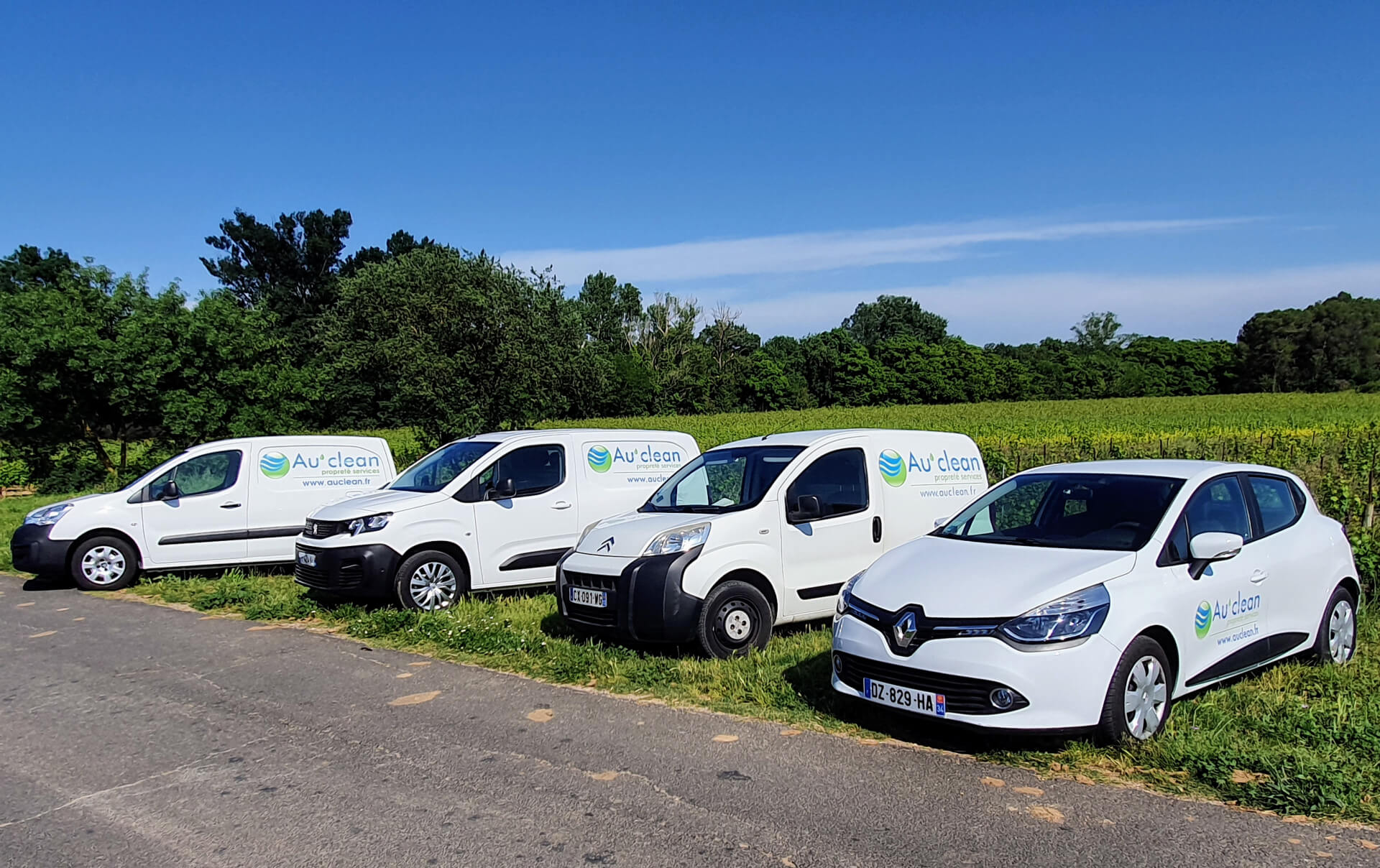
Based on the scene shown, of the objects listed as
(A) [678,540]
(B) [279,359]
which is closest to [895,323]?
(B) [279,359]

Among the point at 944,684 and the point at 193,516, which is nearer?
the point at 944,684

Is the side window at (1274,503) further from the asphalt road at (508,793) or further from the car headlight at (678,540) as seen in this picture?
the car headlight at (678,540)

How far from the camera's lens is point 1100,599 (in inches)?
204

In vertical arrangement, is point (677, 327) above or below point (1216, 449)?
above

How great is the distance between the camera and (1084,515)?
20.5 feet

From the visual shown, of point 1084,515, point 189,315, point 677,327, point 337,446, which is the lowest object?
point 1084,515

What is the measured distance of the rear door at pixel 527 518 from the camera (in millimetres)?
10234

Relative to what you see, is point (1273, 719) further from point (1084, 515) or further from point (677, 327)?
point (677, 327)

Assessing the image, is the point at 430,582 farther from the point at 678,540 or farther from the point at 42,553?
the point at 42,553

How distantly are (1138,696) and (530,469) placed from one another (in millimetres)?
6926

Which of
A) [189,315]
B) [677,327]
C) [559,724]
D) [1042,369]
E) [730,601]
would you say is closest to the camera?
[559,724]

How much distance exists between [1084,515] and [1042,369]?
9870cm

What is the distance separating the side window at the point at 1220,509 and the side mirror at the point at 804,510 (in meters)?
2.82

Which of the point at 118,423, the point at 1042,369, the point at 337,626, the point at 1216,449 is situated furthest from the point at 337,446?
the point at 1042,369
